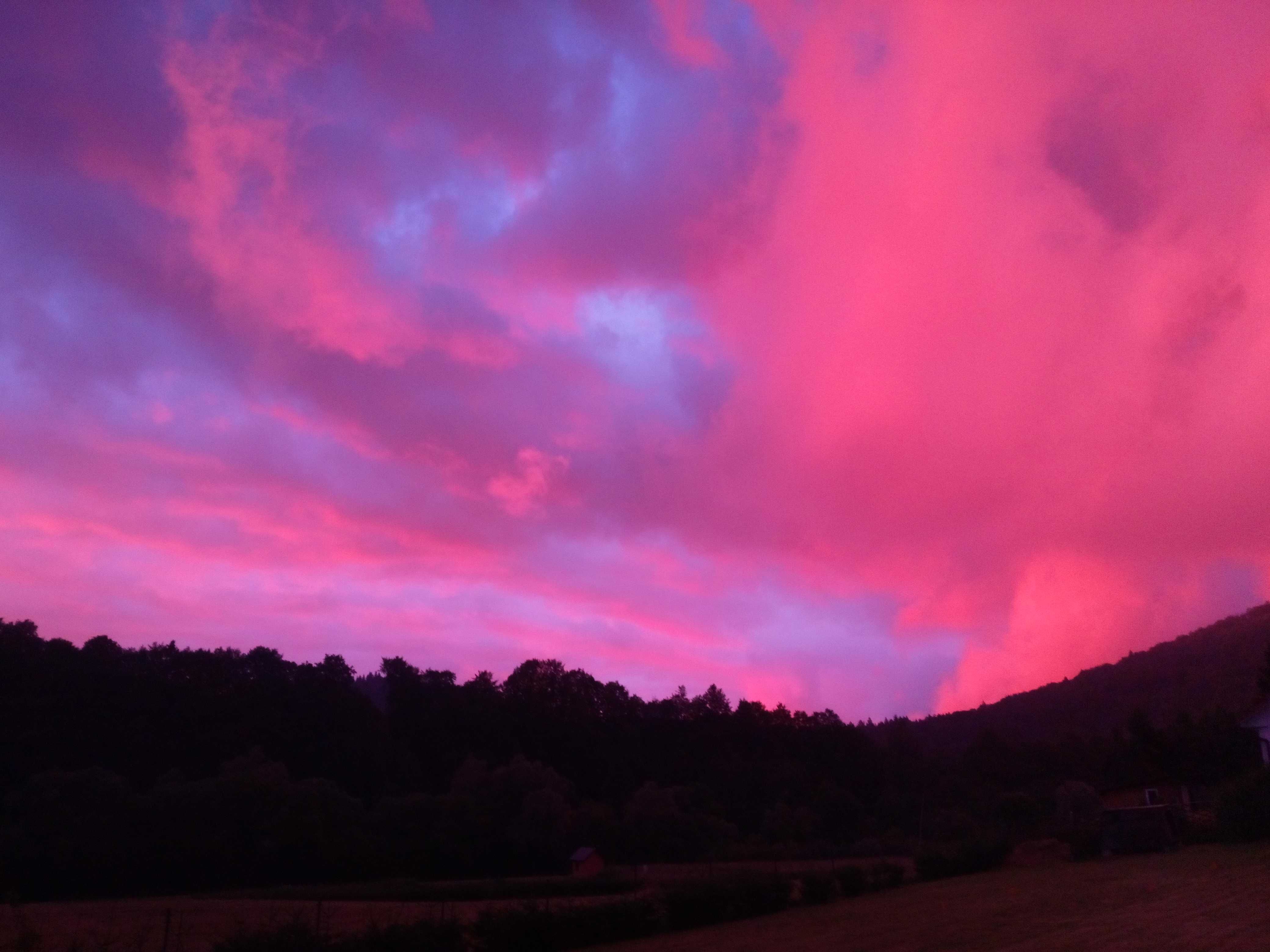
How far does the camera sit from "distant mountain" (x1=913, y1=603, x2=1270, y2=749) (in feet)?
335

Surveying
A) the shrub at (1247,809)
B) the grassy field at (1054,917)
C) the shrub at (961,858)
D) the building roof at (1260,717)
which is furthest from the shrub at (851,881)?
the building roof at (1260,717)

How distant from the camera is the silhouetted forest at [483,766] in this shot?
58.4m

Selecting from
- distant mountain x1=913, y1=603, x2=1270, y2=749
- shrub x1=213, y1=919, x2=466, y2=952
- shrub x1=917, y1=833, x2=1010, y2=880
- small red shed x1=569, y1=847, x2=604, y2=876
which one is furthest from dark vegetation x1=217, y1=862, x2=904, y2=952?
distant mountain x1=913, y1=603, x2=1270, y2=749

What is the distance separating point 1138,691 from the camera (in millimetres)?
119375

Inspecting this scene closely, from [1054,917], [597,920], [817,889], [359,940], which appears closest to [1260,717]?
[817,889]

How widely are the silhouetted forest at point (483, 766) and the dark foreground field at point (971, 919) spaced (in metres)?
10.4

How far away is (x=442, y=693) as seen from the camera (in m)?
103

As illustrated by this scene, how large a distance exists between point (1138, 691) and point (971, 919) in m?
110

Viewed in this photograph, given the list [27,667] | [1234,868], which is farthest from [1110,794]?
[27,667]

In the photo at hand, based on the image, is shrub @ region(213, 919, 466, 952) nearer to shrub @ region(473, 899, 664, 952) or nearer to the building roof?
shrub @ region(473, 899, 664, 952)

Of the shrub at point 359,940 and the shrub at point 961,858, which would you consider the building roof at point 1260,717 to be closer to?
the shrub at point 961,858

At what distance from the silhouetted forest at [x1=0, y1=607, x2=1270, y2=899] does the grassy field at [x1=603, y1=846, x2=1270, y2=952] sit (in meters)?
10.7

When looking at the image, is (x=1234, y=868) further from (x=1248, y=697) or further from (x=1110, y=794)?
(x=1248, y=697)

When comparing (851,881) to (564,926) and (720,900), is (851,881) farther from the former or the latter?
(564,926)
